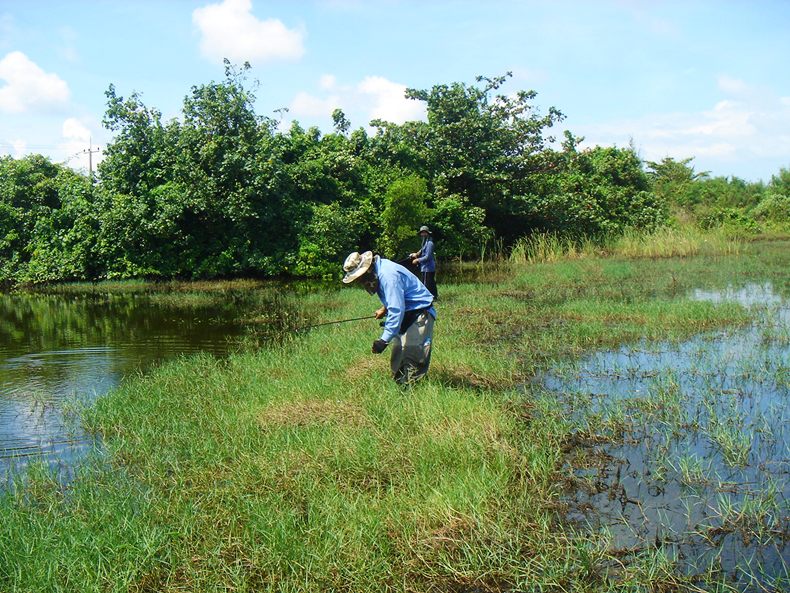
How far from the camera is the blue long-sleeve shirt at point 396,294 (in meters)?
6.21

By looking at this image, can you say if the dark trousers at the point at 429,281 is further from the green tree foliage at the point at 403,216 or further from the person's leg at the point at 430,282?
the green tree foliage at the point at 403,216

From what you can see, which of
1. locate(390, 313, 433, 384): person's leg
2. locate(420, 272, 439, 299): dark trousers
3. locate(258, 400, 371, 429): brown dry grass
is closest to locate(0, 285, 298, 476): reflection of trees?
locate(258, 400, 371, 429): brown dry grass

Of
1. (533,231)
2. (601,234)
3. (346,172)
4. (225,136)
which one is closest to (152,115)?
(225,136)

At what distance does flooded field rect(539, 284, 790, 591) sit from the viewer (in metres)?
4.05

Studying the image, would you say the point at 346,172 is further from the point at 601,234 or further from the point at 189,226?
the point at 601,234

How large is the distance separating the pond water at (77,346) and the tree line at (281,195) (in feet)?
9.08

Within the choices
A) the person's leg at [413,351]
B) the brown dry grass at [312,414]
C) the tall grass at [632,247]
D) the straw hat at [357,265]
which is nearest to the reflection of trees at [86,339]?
the brown dry grass at [312,414]

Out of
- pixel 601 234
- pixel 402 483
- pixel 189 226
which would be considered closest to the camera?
pixel 402 483

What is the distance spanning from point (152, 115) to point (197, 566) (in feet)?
68.0

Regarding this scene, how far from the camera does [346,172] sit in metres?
23.4

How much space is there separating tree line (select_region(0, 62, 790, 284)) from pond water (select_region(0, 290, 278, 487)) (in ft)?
9.08

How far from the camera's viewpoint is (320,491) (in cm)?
464

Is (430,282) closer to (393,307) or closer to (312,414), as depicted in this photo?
(393,307)

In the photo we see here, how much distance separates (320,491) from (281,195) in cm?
1783
